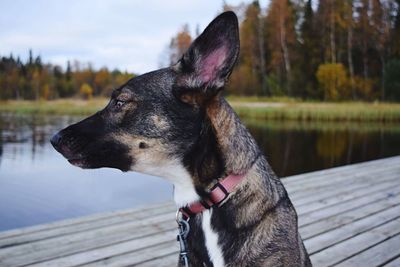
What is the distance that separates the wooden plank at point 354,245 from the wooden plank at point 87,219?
1.70m

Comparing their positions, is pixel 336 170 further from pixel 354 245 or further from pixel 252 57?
pixel 252 57

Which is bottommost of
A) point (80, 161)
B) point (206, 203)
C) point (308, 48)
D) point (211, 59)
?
point (206, 203)

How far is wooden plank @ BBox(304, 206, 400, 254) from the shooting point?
314 centimetres

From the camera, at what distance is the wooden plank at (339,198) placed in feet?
13.5

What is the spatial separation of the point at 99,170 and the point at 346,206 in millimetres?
7279

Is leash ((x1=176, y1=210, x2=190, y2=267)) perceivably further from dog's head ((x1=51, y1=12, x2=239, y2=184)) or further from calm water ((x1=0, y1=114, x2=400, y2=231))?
calm water ((x1=0, y1=114, x2=400, y2=231))

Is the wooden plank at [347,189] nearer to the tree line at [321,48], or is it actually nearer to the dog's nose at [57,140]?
the dog's nose at [57,140]

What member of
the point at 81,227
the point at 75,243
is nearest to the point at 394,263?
the point at 75,243

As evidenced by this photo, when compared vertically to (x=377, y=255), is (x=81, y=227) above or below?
above

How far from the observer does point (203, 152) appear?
1.71 m

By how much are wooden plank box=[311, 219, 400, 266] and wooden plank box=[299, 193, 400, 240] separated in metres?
0.26

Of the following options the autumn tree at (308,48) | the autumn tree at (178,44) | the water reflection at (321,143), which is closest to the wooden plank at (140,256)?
the water reflection at (321,143)

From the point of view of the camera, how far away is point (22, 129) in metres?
16.9

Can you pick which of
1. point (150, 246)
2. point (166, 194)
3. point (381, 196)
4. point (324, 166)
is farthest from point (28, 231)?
point (324, 166)
